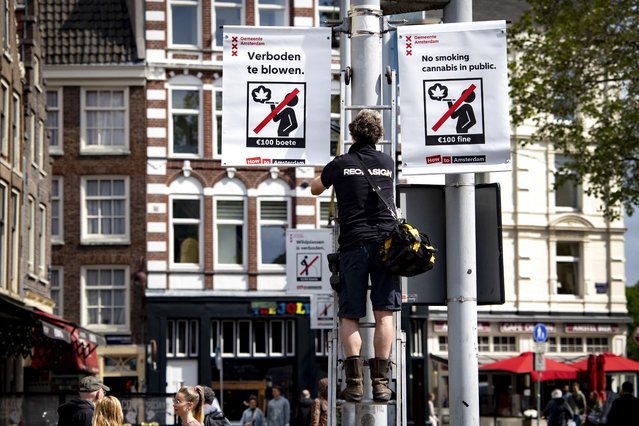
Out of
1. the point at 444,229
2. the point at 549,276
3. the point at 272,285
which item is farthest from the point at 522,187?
the point at 444,229

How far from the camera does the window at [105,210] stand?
48.0 m

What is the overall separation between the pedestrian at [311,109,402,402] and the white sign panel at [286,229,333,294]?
61.3 feet

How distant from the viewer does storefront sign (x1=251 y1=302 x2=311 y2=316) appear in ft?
158

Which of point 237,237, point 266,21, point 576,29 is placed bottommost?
point 237,237

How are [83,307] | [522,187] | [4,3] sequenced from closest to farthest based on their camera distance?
[4,3] < [83,307] < [522,187]

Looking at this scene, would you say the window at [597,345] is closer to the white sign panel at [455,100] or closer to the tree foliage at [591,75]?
the tree foliage at [591,75]

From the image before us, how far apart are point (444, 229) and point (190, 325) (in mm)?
38560

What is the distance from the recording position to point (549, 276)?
180ft

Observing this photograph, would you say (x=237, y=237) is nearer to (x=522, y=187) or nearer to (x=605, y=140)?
(x=522, y=187)

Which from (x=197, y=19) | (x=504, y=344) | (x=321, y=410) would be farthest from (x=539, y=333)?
(x=321, y=410)

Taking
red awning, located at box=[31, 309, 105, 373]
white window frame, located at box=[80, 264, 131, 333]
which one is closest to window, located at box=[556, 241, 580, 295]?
white window frame, located at box=[80, 264, 131, 333]

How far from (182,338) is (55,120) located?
8359 millimetres

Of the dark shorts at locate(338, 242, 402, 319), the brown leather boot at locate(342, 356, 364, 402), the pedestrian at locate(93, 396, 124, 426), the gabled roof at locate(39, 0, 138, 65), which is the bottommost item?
the pedestrian at locate(93, 396, 124, 426)

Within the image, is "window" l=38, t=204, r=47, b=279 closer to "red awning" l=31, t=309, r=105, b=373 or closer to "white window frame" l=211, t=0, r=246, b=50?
"red awning" l=31, t=309, r=105, b=373
